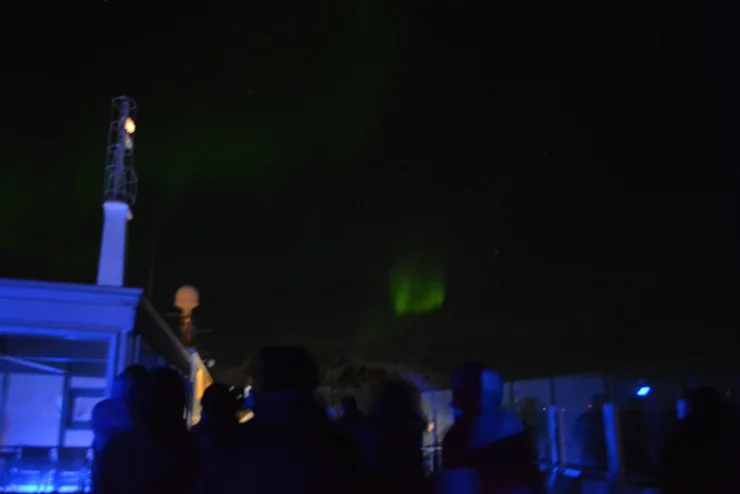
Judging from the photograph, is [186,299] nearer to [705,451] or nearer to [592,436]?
[592,436]

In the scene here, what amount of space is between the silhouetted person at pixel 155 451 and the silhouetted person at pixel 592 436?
710cm

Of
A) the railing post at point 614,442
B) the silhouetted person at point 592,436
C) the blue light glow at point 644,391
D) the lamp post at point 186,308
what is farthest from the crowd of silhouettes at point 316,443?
the lamp post at point 186,308

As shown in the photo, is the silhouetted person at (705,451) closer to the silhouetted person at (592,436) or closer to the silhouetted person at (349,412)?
the silhouetted person at (349,412)

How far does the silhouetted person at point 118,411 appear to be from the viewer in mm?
3203

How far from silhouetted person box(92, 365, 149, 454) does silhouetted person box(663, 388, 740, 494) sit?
2791mm

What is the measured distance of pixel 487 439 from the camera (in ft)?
9.39

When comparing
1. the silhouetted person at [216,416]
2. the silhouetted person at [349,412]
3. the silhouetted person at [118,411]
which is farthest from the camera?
the silhouetted person at [349,412]

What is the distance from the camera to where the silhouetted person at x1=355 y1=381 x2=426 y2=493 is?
3908 mm

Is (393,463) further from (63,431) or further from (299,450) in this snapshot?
(63,431)

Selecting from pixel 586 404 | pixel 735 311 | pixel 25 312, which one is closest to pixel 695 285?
pixel 735 311

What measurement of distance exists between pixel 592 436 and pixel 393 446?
243 inches

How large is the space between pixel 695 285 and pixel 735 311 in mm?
11851

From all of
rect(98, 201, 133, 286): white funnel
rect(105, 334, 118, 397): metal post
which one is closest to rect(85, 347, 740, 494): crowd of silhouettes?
rect(105, 334, 118, 397): metal post

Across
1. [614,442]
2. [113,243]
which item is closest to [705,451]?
[614,442]
